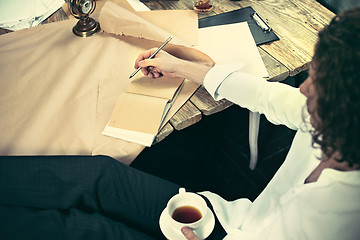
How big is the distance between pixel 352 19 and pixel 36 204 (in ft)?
3.11

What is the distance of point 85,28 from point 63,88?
0.30 m

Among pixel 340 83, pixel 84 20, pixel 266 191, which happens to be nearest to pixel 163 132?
pixel 266 191

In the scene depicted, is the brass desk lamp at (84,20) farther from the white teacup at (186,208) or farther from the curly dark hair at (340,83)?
the curly dark hair at (340,83)

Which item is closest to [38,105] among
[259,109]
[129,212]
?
[129,212]

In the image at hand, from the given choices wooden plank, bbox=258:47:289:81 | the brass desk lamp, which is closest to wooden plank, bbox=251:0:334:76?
wooden plank, bbox=258:47:289:81

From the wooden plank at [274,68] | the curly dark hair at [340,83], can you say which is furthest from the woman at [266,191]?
the wooden plank at [274,68]

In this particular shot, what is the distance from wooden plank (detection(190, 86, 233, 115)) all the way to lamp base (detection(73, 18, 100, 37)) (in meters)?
0.53

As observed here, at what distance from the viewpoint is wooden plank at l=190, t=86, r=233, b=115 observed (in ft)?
3.45

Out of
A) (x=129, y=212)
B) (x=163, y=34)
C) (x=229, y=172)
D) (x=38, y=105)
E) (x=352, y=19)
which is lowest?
(x=229, y=172)

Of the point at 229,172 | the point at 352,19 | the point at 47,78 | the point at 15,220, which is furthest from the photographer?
the point at 229,172

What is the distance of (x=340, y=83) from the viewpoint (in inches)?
24.9

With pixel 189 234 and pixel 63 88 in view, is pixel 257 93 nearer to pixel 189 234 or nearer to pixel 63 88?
pixel 189 234

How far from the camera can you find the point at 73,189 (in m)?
0.97

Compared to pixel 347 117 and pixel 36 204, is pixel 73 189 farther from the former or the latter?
pixel 347 117
